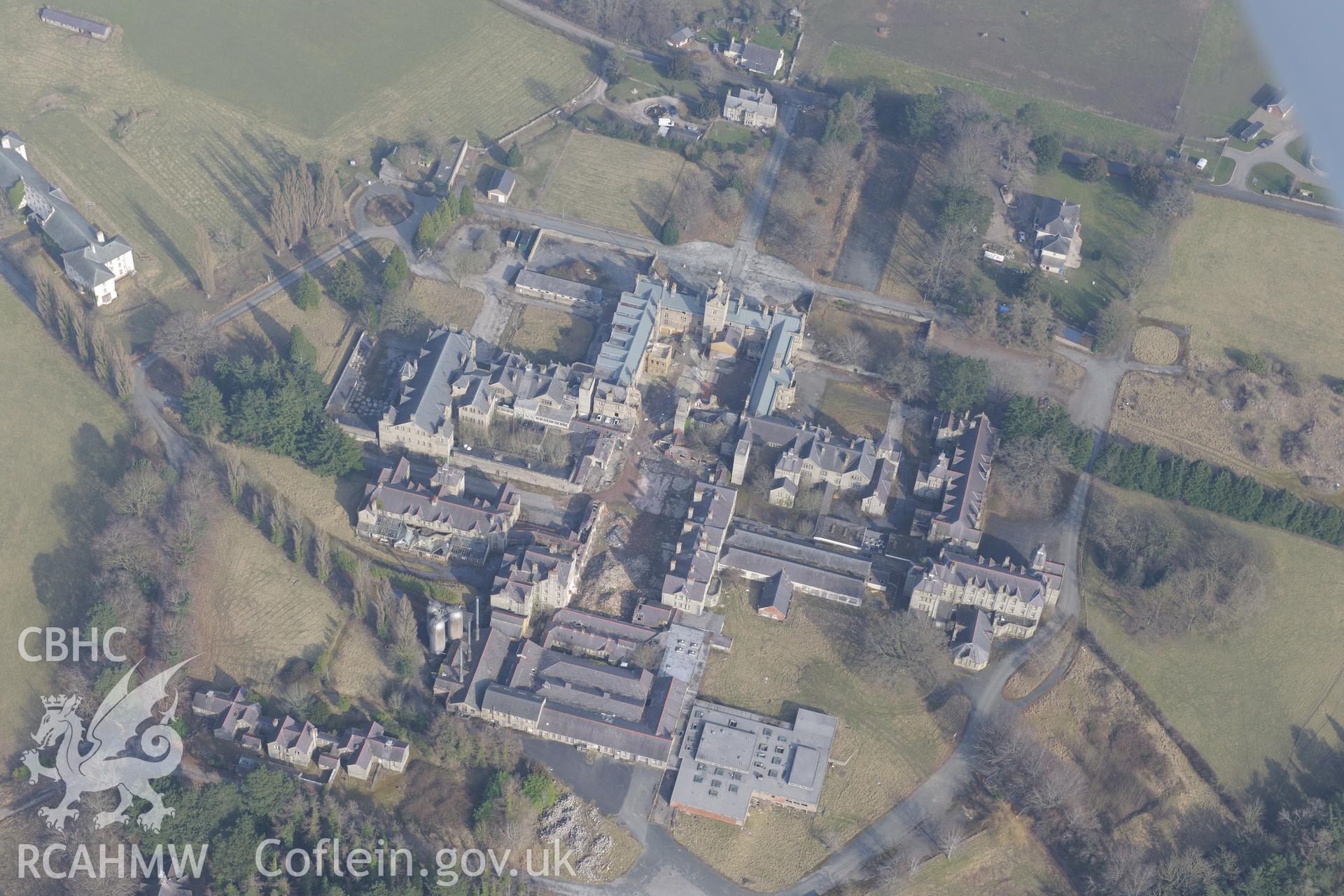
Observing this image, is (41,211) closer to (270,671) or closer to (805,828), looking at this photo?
(270,671)

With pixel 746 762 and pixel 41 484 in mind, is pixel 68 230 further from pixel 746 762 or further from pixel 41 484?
pixel 746 762

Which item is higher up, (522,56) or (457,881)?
(522,56)

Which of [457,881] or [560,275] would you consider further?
[560,275]

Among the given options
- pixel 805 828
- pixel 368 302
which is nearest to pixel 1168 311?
pixel 805 828

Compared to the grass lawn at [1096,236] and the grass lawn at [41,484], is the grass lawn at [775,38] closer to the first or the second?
the grass lawn at [1096,236]

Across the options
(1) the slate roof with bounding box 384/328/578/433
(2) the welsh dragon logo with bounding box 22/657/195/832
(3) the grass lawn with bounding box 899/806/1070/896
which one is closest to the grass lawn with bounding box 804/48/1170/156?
(1) the slate roof with bounding box 384/328/578/433

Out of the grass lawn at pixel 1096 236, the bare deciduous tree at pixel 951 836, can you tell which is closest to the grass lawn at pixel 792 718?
the bare deciduous tree at pixel 951 836

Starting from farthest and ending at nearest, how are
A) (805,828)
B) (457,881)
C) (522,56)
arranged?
1. (522,56)
2. (805,828)
3. (457,881)
